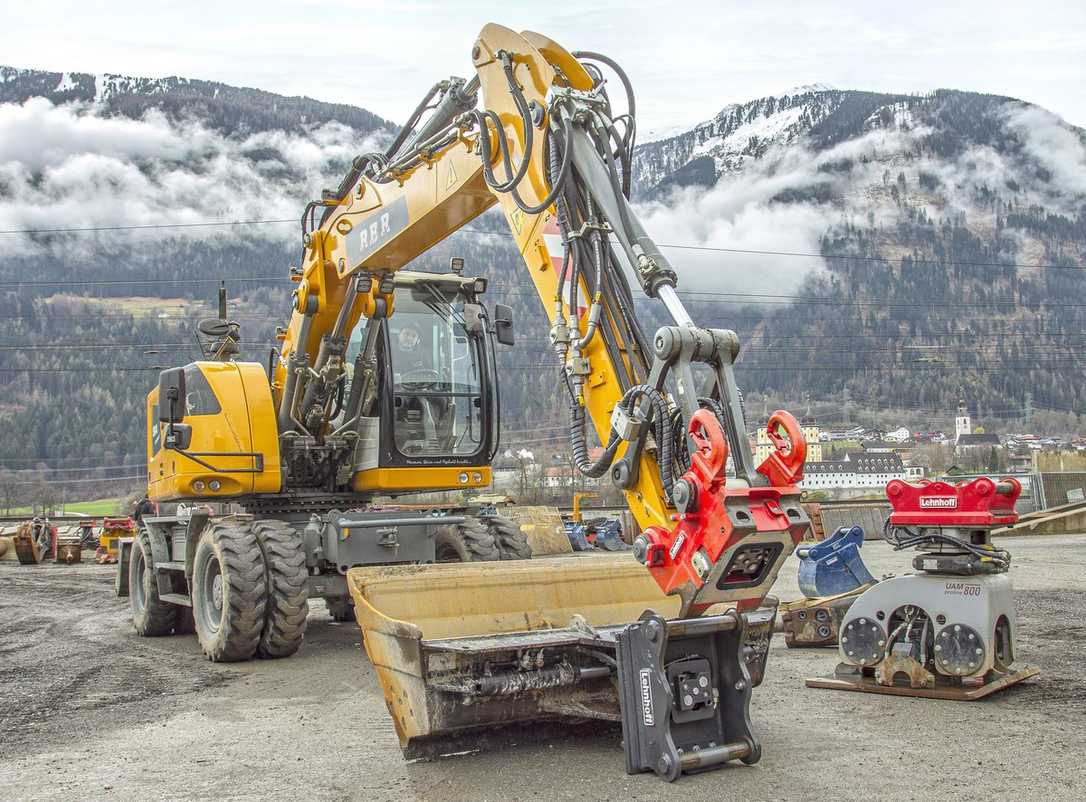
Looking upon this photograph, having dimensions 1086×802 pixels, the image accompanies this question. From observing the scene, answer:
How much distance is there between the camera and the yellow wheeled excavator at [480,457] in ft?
18.1

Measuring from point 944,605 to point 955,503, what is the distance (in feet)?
2.21

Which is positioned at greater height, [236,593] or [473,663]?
[473,663]

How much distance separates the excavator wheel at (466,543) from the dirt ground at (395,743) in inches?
51.0

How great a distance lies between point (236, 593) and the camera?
9.49 meters

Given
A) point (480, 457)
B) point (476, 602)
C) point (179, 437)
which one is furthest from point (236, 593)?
point (476, 602)

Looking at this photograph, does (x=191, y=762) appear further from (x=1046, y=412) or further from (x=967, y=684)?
(x=1046, y=412)

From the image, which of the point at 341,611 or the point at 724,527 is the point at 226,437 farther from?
the point at 724,527

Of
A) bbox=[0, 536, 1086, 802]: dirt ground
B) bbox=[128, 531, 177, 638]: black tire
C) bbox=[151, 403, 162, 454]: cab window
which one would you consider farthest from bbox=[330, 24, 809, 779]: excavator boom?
bbox=[128, 531, 177, 638]: black tire

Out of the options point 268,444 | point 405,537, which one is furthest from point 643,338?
point 268,444

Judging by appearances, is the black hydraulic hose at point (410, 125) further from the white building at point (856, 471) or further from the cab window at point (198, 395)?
the white building at point (856, 471)

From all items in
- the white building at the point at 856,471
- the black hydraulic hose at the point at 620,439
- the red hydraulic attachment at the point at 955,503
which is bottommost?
the white building at the point at 856,471

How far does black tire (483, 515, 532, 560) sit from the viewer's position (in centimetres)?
1083

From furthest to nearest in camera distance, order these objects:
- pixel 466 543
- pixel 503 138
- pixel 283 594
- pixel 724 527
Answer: pixel 466 543 → pixel 283 594 → pixel 503 138 → pixel 724 527

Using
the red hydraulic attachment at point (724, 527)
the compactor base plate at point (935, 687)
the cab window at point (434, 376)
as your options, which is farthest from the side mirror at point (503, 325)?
the red hydraulic attachment at point (724, 527)
